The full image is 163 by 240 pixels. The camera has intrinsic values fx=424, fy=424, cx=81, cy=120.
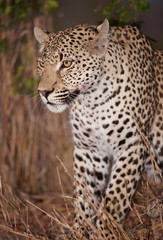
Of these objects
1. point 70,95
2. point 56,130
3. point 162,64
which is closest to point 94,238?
point 70,95

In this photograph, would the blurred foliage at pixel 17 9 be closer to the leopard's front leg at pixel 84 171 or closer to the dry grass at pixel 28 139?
the dry grass at pixel 28 139

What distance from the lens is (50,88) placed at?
3305 mm

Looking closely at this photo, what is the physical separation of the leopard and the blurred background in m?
1.68

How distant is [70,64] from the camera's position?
343 centimetres

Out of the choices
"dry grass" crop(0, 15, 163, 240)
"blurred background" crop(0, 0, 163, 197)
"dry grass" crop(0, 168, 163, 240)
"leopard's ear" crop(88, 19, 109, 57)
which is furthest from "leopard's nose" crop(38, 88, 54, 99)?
"dry grass" crop(0, 15, 163, 240)

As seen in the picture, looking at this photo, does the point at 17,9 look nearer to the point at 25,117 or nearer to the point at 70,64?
the point at 25,117

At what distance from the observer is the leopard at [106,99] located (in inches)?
135

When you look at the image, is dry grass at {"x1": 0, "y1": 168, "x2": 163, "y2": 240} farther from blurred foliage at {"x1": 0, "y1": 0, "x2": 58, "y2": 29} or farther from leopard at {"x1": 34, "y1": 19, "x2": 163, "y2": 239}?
blurred foliage at {"x1": 0, "y1": 0, "x2": 58, "y2": 29}

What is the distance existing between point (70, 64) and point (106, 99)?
47 cm

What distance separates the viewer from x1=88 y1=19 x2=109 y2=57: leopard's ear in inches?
136

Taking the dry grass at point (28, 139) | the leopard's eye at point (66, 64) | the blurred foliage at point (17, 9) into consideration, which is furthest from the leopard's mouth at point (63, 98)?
the blurred foliage at point (17, 9)

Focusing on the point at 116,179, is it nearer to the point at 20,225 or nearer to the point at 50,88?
the point at 50,88

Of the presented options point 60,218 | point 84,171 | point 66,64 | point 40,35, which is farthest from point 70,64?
point 60,218

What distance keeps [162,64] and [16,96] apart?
2.33 m
